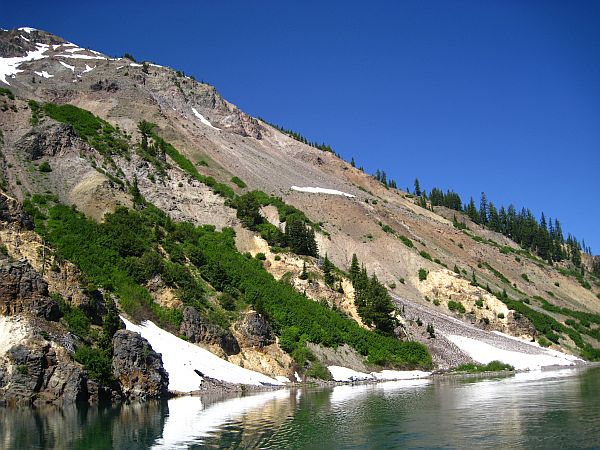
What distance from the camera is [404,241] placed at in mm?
91188

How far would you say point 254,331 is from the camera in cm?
5053

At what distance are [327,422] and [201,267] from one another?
3273 centimetres

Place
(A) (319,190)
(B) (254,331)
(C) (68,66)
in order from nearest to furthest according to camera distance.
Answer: (B) (254,331)
(A) (319,190)
(C) (68,66)

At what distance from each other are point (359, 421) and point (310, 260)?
43096mm

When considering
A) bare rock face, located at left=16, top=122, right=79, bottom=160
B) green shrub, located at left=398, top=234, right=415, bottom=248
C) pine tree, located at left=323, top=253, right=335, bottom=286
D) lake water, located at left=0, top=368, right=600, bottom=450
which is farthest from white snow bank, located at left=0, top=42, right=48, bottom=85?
lake water, located at left=0, top=368, right=600, bottom=450

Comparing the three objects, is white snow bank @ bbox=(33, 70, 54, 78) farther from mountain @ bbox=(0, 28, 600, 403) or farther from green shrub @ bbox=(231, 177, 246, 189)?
green shrub @ bbox=(231, 177, 246, 189)

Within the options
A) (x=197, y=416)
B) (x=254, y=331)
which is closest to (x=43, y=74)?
(x=254, y=331)

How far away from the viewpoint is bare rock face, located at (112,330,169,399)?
35.3 meters

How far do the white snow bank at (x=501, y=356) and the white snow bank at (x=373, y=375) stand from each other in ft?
32.8

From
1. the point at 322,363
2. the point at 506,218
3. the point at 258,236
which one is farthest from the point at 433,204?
the point at 322,363

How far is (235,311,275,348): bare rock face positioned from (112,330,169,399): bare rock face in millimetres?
13517

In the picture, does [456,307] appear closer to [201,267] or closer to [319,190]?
[319,190]

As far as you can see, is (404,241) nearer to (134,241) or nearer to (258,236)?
(258,236)

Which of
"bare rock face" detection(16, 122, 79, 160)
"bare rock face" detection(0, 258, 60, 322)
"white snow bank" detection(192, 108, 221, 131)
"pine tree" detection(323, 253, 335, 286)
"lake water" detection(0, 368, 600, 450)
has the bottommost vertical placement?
"lake water" detection(0, 368, 600, 450)
